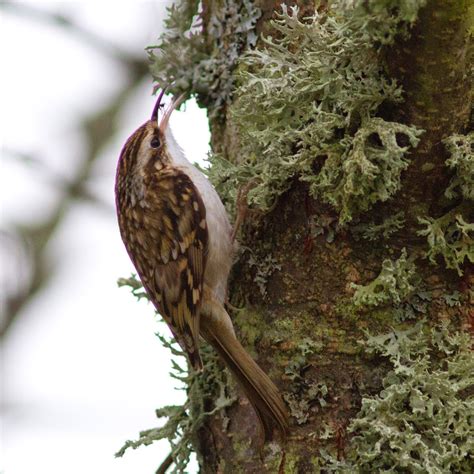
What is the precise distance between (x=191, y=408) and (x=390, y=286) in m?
0.73

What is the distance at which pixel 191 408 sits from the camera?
8.36 ft

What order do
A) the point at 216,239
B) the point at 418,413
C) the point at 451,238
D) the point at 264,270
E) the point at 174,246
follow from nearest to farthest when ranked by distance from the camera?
the point at 418,413, the point at 451,238, the point at 264,270, the point at 216,239, the point at 174,246

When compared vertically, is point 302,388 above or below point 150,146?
below

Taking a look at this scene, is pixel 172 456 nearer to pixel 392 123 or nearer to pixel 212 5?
pixel 392 123

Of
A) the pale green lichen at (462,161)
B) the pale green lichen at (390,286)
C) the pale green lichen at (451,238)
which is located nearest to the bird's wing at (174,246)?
the pale green lichen at (390,286)

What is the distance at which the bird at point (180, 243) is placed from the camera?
95.4 inches

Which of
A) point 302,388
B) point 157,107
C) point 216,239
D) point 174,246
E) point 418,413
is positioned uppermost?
point 157,107

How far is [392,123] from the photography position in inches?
79.6

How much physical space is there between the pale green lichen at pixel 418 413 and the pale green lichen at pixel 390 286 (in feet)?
0.29

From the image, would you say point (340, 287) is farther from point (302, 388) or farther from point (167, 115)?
point (167, 115)

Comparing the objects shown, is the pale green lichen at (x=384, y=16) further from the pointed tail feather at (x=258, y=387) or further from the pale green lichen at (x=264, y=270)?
→ the pointed tail feather at (x=258, y=387)

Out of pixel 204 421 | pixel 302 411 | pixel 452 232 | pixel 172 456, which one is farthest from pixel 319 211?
pixel 172 456

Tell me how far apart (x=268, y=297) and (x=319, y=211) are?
26cm

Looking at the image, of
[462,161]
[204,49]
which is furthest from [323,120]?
[204,49]
